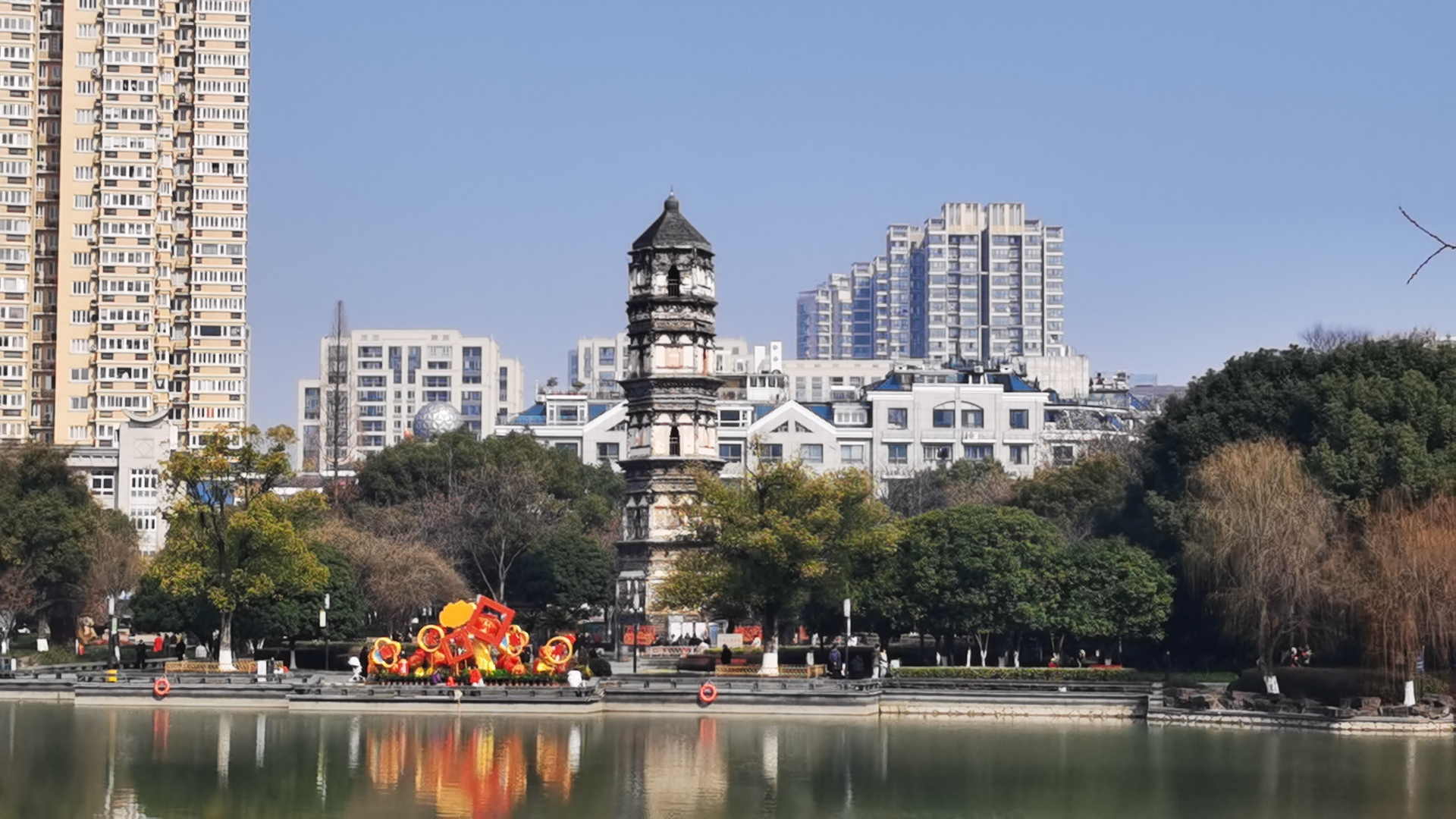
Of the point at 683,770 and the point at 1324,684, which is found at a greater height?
the point at 1324,684

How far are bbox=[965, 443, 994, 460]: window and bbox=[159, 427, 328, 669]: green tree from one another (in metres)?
87.4

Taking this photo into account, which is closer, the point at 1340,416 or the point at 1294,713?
the point at 1294,713

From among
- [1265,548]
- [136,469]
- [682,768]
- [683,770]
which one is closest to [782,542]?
[1265,548]

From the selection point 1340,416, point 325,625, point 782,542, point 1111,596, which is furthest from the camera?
point 325,625

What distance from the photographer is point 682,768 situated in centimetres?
4931

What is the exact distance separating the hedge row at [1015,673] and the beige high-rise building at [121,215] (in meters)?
75.0

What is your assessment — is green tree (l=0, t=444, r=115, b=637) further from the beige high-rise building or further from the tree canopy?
the beige high-rise building

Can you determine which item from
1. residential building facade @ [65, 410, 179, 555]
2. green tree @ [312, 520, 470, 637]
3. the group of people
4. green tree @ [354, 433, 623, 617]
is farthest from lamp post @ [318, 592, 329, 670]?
residential building facade @ [65, 410, 179, 555]

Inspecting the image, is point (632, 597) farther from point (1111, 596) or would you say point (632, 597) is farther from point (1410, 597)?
point (1410, 597)

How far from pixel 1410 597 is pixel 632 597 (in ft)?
123

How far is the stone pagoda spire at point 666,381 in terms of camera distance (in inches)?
3423

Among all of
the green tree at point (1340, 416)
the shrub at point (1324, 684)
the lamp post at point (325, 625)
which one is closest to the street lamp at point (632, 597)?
the lamp post at point (325, 625)

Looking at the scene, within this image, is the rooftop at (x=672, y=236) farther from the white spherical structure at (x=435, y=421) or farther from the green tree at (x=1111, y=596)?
the white spherical structure at (x=435, y=421)

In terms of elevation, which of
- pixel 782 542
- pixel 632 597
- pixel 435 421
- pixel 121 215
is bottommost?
pixel 632 597
